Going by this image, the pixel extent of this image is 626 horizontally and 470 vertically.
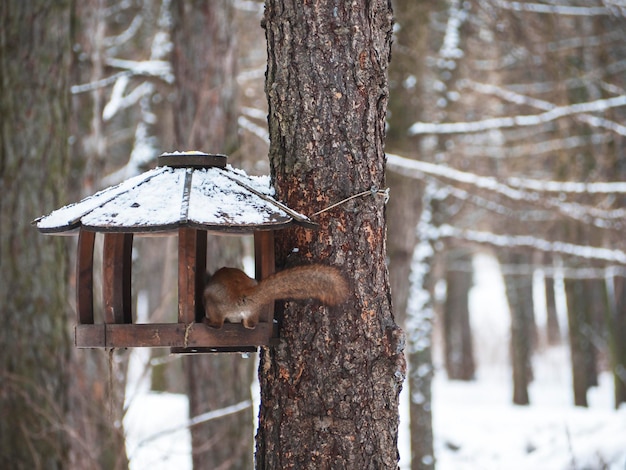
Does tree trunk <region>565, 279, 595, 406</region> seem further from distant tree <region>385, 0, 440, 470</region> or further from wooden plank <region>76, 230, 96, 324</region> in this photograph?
wooden plank <region>76, 230, 96, 324</region>

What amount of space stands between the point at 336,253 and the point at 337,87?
0.63m

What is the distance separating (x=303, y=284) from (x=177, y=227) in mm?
490

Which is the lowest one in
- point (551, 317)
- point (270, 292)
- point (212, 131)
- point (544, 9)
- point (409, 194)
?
point (551, 317)

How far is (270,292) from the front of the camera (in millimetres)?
2777

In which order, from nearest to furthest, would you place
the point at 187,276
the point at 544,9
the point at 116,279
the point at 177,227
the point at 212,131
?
the point at 177,227 → the point at 187,276 → the point at 116,279 → the point at 212,131 → the point at 544,9

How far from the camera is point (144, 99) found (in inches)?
499

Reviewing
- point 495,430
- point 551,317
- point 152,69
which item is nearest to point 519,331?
point 495,430

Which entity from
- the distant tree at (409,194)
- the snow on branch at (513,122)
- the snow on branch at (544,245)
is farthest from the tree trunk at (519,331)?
the snow on branch at (513,122)

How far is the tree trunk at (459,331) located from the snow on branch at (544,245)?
1238 cm

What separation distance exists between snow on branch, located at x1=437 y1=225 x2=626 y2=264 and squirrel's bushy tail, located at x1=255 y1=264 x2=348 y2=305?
6409mm

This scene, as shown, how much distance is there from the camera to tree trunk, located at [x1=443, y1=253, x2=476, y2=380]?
2319cm

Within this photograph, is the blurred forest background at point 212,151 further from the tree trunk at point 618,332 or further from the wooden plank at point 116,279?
the tree trunk at point 618,332

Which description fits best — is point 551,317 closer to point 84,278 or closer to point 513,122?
point 513,122

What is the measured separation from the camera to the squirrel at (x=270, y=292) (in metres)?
2.77
